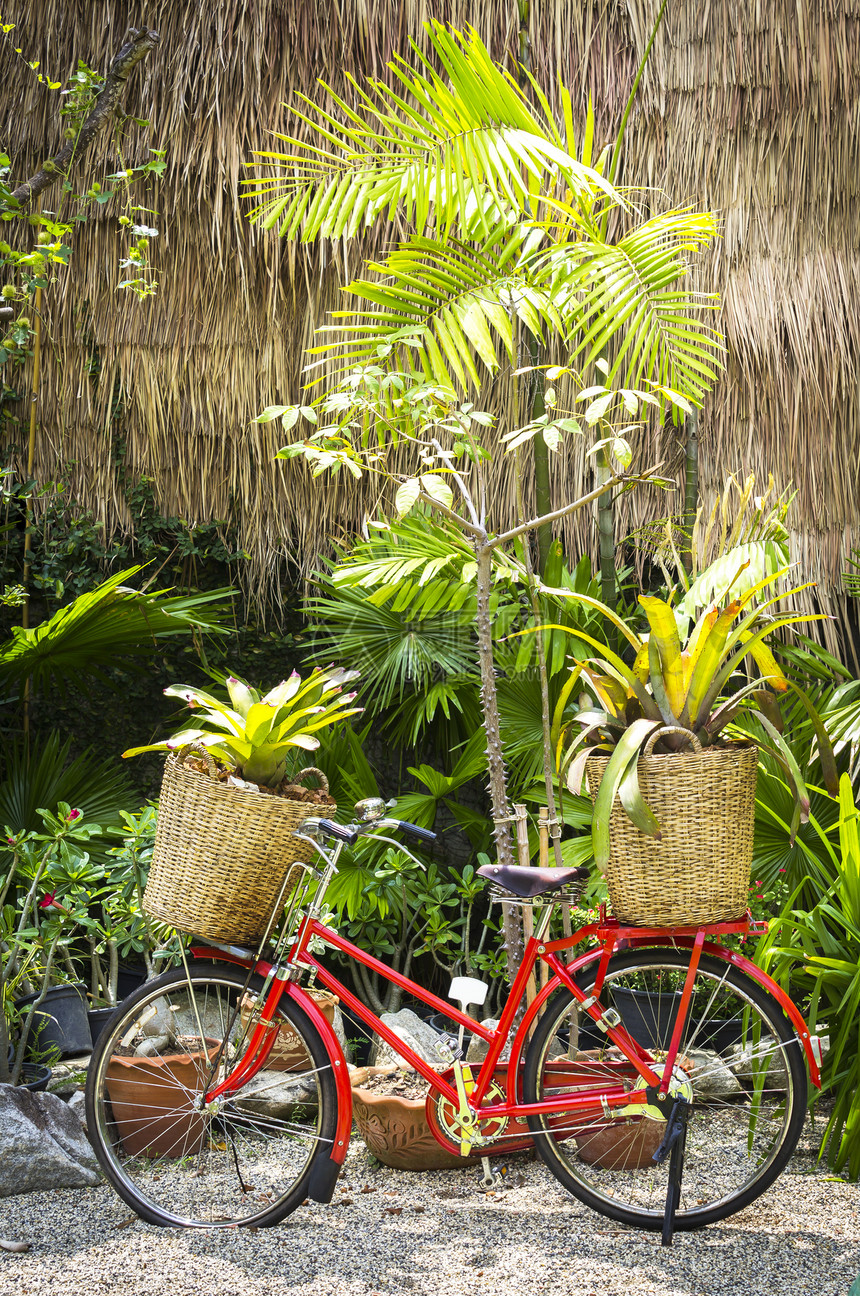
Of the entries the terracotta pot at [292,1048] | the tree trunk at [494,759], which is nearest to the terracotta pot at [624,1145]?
the tree trunk at [494,759]

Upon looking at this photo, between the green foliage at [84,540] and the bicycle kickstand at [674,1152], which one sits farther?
the green foliage at [84,540]

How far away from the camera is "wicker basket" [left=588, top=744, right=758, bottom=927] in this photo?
194 centimetres

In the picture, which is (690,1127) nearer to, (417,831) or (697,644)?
(417,831)

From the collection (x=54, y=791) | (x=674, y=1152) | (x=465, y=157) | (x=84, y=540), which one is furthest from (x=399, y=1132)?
(x=84, y=540)

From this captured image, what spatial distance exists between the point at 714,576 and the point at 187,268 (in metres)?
2.44

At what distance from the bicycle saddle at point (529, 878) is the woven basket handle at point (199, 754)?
0.60 meters

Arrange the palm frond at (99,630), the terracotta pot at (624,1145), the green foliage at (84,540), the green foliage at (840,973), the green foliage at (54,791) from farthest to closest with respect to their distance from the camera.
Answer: the green foliage at (84,540)
the green foliage at (54,791)
the palm frond at (99,630)
the terracotta pot at (624,1145)
the green foliage at (840,973)

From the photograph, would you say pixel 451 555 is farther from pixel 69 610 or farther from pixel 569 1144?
pixel 569 1144

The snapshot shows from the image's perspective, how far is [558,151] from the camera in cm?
243

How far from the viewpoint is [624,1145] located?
230 cm

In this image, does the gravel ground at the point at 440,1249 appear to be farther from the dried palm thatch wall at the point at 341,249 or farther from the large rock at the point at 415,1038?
the dried palm thatch wall at the point at 341,249

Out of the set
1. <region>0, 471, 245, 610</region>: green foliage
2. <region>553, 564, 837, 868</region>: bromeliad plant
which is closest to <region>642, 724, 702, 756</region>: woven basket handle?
<region>553, 564, 837, 868</region>: bromeliad plant

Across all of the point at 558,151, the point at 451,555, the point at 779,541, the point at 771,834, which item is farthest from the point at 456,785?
the point at 558,151

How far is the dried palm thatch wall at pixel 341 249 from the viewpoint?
357 cm
